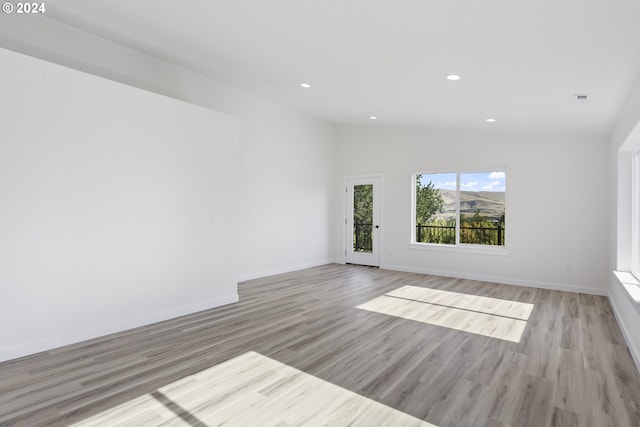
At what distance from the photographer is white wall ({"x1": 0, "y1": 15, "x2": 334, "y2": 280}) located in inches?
167

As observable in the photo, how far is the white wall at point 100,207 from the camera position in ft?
10.4

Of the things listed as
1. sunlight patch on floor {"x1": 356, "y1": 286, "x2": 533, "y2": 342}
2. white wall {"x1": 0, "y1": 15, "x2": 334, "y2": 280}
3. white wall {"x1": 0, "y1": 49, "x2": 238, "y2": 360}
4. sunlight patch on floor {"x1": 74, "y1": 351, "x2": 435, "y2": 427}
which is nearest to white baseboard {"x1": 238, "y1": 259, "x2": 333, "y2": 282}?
white wall {"x1": 0, "y1": 15, "x2": 334, "y2": 280}

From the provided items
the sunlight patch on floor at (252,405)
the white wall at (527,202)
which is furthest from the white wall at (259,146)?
the sunlight patch on floor at (252,405)

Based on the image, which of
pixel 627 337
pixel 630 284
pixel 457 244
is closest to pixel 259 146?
pixel 457 244

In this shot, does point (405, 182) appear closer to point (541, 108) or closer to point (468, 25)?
point (541, 108)

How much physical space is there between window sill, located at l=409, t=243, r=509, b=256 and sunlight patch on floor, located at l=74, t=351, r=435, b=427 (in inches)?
195

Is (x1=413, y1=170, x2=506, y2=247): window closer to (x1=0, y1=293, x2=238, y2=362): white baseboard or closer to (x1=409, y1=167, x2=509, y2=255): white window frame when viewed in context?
(x1=409, y1=167, x2=509, y2=255): white window frame

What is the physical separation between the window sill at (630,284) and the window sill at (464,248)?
2.26m

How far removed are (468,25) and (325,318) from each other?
10.8ft

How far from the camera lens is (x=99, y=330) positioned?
145 inches

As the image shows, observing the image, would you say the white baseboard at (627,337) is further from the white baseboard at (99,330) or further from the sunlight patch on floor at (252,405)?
the white baseboard at (99,330)

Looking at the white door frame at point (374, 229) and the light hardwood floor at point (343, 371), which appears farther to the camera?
the white door frame at point (374, 229)

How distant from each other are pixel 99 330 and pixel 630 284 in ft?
17.7

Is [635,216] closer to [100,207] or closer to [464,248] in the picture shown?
[464,248]
